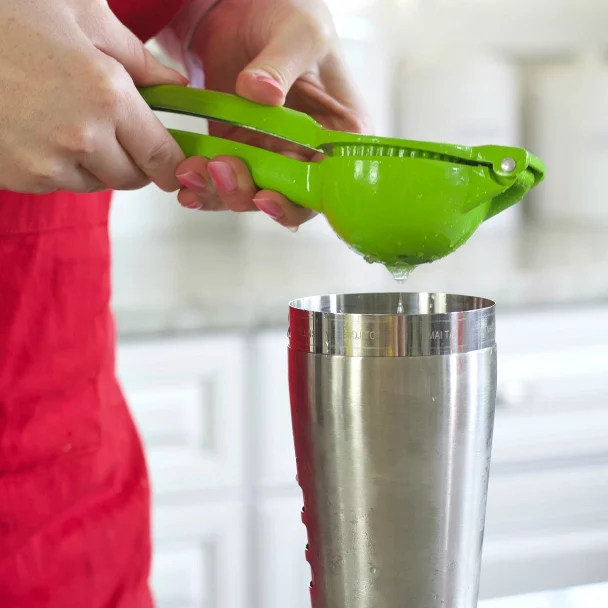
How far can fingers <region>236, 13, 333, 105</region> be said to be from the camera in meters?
0.49

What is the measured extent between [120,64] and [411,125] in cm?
121

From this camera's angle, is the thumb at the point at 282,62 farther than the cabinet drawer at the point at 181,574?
No

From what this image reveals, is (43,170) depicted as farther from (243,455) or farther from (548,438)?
(548,438)

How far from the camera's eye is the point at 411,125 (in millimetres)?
1623

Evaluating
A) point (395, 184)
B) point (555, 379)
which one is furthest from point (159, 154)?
point (555, 379)

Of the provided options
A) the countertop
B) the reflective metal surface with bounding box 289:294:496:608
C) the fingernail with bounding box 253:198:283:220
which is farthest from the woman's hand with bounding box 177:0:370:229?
the countertop

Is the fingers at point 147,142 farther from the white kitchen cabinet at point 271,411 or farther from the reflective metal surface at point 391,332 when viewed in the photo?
the white kitchen cabinet at point 271,411

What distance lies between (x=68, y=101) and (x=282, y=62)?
15 cm

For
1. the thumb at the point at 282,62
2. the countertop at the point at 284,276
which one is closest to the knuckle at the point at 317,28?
the thumb at the point at 282,62

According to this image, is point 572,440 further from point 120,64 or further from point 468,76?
point 120,64

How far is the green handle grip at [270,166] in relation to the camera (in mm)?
470

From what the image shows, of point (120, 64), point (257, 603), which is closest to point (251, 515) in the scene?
point (257, 603)

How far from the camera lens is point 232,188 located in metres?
0.51

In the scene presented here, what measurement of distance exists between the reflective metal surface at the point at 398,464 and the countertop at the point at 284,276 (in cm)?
59
